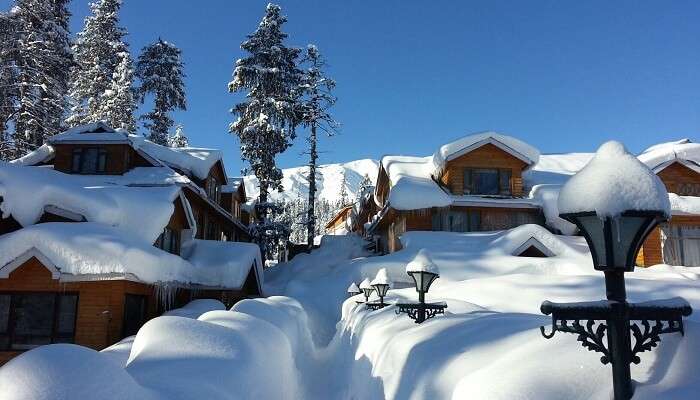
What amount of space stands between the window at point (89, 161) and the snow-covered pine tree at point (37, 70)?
7.41 meters

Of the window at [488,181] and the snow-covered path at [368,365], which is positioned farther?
the window at [488,181]

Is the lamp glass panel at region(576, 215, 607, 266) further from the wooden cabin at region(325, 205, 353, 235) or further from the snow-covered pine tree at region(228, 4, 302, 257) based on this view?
the wooden cabin at region(325, 205, 353, 235)

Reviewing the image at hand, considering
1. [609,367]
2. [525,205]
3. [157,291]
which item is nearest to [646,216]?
[609,367]

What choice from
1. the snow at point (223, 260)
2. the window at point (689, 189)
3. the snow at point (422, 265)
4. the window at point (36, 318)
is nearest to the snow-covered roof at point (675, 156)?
the window at point (689, 189)

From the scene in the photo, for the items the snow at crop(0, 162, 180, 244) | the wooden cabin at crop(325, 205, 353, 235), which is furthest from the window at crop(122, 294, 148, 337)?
the wooden cabin at crop(325, 205, 353, 235)

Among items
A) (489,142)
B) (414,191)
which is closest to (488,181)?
(489,142)

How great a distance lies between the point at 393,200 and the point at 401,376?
20.0 m

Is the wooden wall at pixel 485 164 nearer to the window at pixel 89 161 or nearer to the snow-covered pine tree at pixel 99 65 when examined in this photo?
the window at pixel 89 161

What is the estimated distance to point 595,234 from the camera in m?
3.04

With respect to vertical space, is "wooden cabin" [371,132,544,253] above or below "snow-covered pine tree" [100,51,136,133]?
below

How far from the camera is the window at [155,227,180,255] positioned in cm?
1852

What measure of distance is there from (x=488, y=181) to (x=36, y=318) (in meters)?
22.3

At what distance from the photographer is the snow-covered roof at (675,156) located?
24516mm

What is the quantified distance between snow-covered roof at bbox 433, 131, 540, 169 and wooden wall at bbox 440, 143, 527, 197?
0.32m
